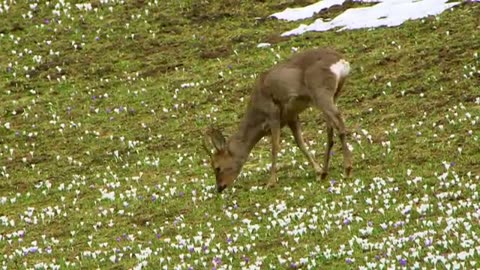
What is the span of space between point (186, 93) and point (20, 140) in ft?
16.5

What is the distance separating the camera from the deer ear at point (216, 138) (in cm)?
2036

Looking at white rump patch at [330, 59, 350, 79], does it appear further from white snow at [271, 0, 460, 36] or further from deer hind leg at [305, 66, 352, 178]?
white snow at [271, 0, 460, 36]

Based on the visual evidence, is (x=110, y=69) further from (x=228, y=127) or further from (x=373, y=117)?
(x=373, y=117)

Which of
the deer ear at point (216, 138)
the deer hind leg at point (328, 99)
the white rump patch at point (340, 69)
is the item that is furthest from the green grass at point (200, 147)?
the white rump patch at point (340, 69)

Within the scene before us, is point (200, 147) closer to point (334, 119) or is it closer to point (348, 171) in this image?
point (334, 119)

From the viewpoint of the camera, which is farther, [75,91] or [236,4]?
[236,4]

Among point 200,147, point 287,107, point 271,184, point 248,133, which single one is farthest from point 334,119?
point 200,147

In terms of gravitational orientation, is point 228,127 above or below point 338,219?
below

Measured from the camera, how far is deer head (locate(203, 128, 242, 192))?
A: 2009 cm

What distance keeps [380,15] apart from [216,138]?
14402mm

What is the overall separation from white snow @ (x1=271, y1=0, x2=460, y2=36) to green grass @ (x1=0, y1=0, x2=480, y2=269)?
88 centimetres

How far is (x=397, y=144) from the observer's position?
20.9 m

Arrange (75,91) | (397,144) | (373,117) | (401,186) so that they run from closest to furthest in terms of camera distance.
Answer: (401,186), (397,144), (373,117), (75,91)

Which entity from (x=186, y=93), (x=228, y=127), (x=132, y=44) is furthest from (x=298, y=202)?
(x=132, y=44)
